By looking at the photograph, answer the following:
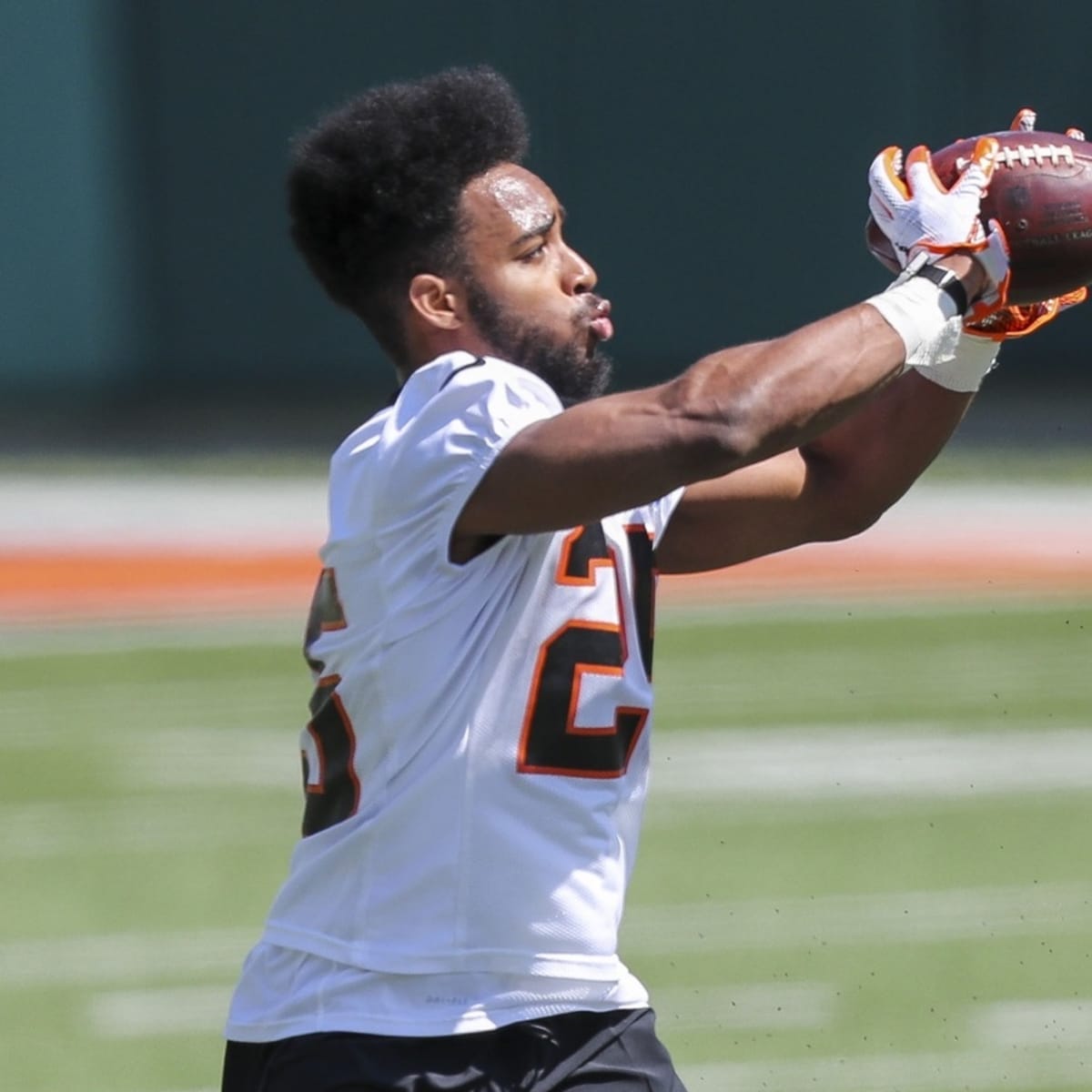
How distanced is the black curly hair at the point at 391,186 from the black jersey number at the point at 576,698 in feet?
1.68

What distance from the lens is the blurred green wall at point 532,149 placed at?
52.5ft

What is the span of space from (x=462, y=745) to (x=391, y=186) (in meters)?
0.83

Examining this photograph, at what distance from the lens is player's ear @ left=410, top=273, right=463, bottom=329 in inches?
121

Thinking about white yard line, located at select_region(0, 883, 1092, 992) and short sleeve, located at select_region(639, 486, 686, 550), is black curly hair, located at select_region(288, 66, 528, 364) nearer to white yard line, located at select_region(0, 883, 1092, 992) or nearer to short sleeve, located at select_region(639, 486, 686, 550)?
short sleeve, located at select_region(639, 486, 686, 550)

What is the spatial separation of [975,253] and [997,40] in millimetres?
14576

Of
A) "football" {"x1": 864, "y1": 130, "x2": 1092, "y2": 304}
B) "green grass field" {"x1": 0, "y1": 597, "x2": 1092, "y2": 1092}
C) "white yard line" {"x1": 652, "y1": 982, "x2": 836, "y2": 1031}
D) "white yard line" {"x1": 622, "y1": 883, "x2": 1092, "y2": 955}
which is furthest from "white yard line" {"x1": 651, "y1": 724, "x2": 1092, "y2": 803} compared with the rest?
"football" {"x1": 864, "y1": 130, "x2": 1092, "y2": 304}

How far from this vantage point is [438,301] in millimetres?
3084

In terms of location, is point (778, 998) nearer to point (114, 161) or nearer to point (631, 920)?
point (631, 920)

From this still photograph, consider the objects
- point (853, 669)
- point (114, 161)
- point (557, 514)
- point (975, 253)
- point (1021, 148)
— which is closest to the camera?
point (557, 514)

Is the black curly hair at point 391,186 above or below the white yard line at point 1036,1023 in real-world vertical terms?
above

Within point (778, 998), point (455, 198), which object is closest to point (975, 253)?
point (455, 198)

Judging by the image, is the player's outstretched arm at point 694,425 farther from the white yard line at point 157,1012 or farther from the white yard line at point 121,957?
the white yard line at point 121,957

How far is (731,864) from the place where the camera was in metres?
6.26

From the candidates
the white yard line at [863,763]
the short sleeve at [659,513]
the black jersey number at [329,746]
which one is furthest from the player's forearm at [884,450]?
the white yard line at [863,763]
